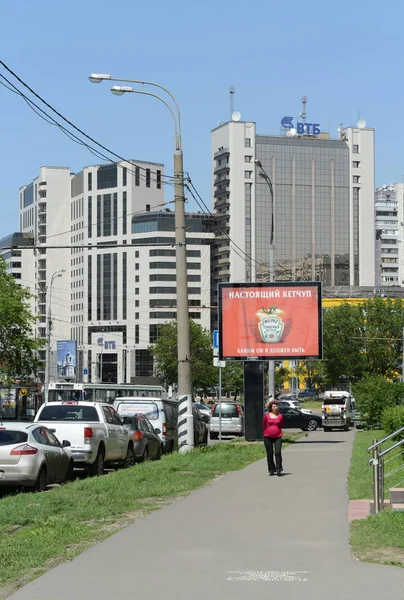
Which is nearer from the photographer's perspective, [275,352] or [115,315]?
[275,352]

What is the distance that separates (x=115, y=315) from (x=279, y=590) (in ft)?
550

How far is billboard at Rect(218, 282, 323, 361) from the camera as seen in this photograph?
3594 centimetres

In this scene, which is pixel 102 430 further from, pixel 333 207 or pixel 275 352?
pixel 333 207

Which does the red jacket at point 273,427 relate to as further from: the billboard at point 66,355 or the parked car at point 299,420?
the billboard at point 66,355

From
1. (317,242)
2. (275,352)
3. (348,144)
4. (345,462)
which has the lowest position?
(345,462)

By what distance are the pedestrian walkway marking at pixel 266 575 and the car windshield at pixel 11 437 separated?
10556mm

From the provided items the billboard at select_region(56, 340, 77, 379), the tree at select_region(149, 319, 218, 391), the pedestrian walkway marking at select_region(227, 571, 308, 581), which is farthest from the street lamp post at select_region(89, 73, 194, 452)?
the tree at select_region(149, 319, 218, 391)

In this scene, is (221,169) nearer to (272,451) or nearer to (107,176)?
(107,176)

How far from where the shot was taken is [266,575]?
379 inches

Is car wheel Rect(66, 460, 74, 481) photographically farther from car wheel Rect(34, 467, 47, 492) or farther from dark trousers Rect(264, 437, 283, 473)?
dark trousers Rect(264, 437, 283, 473)

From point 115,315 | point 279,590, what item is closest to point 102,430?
point 279,590

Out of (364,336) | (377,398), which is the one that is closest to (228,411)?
(377,398)

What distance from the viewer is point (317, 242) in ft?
579

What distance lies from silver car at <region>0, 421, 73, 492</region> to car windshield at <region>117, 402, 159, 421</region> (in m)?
11.5
